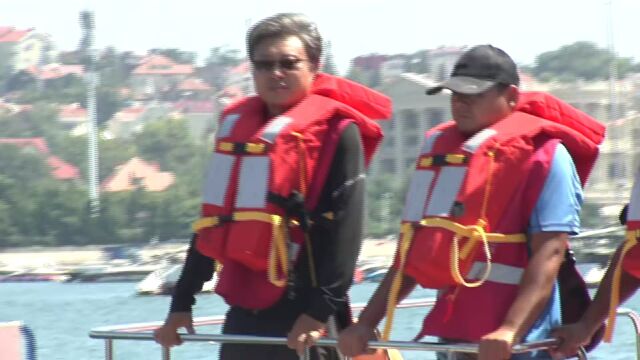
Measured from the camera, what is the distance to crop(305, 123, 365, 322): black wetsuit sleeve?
4.54 metres

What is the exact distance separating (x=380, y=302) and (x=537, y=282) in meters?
0.49

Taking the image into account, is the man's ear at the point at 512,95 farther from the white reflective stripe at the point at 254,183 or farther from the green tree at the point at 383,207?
the green tree at the point at 383,207

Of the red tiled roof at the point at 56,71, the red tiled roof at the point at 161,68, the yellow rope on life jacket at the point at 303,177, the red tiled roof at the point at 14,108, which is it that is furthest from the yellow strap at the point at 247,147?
the red tiled roof at the point at 56,71

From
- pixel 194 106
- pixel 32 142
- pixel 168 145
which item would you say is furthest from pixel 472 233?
pixel 194 106

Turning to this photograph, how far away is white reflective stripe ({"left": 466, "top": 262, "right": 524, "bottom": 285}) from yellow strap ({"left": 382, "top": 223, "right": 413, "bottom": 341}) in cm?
18

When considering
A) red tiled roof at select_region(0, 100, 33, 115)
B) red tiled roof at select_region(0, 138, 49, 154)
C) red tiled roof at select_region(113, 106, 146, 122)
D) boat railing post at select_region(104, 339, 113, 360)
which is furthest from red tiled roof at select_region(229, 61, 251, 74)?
boat railing post at select_region(104, 339, 113, 360)

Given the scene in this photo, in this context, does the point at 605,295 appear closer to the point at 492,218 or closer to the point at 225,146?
the point at 492,218

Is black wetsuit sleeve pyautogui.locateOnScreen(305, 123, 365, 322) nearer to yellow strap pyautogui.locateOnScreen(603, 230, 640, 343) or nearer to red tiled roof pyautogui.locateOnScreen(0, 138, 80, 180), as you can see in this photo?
yellow strap pyautogui.locateOnScreen(603, 230, 640, 343)

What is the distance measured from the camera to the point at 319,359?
181 inches

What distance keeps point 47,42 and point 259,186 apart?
8488 cm

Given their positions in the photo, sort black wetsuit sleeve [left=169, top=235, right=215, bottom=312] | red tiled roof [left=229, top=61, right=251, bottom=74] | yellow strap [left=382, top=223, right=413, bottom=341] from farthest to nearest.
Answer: red tiled roof [left=229, top=61, right=251, bottom=74] < black wetsuit sleeve [left=169, top=235, right=215, bottom=312] < yellow strap [left=382, top=223, right=413, bottom=341]

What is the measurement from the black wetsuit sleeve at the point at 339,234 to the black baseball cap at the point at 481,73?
1.17ft

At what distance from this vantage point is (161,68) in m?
76.8

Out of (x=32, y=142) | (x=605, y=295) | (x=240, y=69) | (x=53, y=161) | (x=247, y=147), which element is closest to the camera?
(x=605, y=295)
